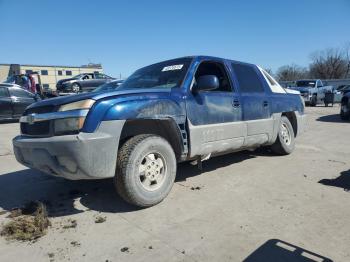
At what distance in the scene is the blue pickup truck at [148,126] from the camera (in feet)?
10.8

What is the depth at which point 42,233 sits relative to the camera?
316 centimetres

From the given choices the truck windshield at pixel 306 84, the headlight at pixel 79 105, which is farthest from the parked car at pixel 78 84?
the headlight at pixel 79 105

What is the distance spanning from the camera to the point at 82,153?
3211 millimetres

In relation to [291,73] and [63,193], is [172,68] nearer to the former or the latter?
[63,193]

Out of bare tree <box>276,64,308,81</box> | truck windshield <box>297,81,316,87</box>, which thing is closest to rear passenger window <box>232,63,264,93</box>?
truck windshield <box>297,81,316,87</box>

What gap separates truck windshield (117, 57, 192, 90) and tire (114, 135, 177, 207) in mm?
→ 922

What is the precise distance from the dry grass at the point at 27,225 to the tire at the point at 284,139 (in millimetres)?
4360

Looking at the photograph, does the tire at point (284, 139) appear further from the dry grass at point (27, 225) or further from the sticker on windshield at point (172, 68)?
the dry grass at point (27, 225)

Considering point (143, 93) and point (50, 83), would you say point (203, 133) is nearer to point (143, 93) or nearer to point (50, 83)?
point (143, 93)

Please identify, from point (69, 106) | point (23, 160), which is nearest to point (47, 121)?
point (69, 106)

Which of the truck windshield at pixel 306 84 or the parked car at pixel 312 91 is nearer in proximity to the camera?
the parked car at pixel 312 91

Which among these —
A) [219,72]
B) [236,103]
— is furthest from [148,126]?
[219,72]

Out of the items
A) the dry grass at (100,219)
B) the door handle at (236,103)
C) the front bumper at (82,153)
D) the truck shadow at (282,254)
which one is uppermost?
the door handle at (236,103)

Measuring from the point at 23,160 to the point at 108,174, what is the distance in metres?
1.20
